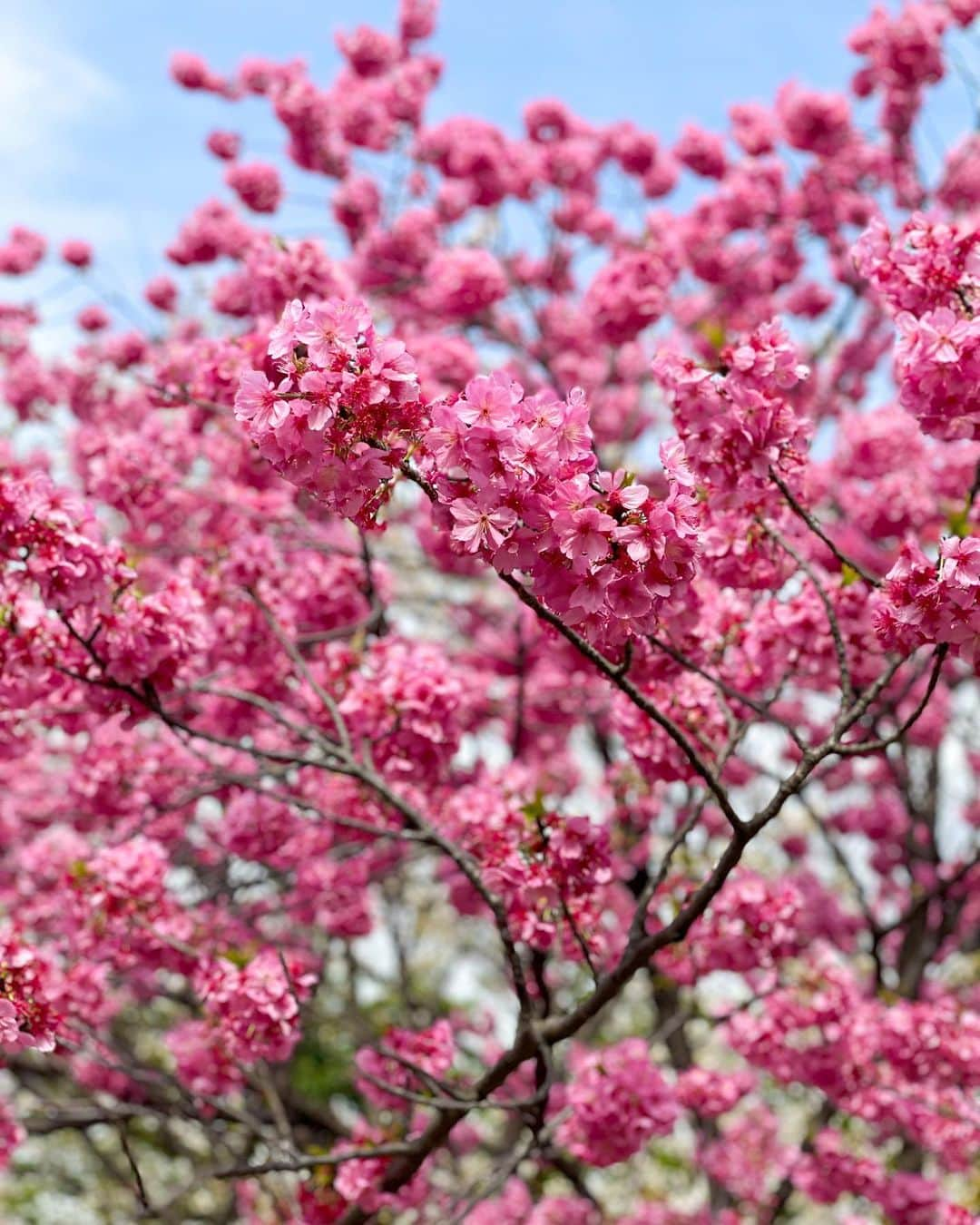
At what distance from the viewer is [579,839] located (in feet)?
12.2

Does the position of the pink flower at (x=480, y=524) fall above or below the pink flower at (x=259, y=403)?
below

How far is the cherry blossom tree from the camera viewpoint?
110 inches

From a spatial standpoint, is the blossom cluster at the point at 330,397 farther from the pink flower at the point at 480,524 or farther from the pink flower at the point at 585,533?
the pink flower at the point at 585,533

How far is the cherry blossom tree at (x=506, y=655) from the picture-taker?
280 cm

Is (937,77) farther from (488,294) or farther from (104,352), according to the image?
(104,352)

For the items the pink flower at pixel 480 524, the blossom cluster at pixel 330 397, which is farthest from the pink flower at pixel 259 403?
the pink flower at pixel 480 524

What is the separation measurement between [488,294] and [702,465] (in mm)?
4433

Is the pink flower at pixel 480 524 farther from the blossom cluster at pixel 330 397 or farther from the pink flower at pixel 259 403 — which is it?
the pink flower at pixel 259 403

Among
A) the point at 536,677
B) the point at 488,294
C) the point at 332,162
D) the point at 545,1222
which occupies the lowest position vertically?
the point at 545,1222

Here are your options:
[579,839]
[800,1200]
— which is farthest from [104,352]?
[800,1200]

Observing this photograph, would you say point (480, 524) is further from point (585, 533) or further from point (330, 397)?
point (330, 397)

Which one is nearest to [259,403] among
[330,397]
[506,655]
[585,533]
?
[330,397]

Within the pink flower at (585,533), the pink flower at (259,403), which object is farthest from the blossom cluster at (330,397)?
the pink flower at (585,533)

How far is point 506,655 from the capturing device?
7973 mm
